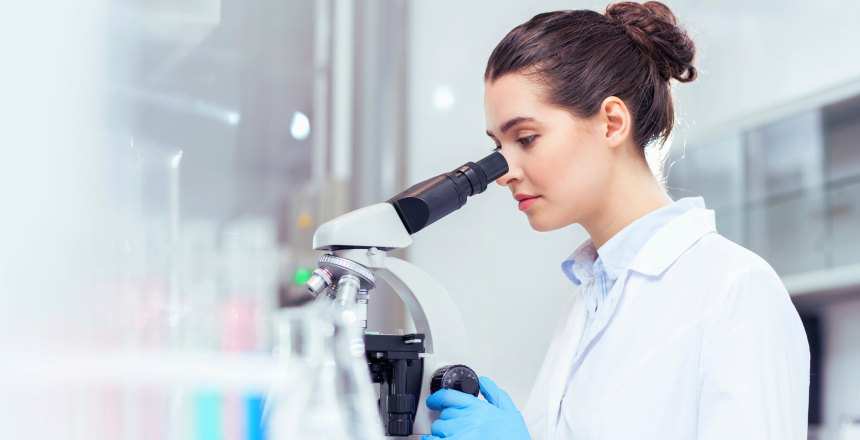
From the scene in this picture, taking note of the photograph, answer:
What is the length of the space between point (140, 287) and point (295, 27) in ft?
2.21

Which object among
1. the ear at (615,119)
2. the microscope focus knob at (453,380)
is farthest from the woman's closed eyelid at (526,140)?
the microscope focus knob at (453,380)

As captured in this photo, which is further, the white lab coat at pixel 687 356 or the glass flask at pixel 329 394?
the white lab coat at pixel 687 356

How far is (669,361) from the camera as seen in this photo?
0.80m

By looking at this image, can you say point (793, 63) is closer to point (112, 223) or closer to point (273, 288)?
point (273, 288)

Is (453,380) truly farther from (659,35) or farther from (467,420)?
(659,35)

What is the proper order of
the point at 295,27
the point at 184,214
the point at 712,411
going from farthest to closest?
the point at 295,27
the point at 184,214
the point at 712,411

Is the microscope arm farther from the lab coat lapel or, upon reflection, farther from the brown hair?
the brown hair

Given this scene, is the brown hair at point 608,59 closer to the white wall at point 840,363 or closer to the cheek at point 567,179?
the cheek at point 567,179

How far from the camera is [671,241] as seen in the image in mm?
893

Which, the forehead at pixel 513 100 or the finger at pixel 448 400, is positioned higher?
the forehead at pixel 513 100

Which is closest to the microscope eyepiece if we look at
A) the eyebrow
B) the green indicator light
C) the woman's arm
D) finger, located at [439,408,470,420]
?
the eyebrow

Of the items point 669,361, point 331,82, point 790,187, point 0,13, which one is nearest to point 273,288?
point 331,82

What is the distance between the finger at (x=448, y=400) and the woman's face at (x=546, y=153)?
0.30 m

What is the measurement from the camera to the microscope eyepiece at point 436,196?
75cm
